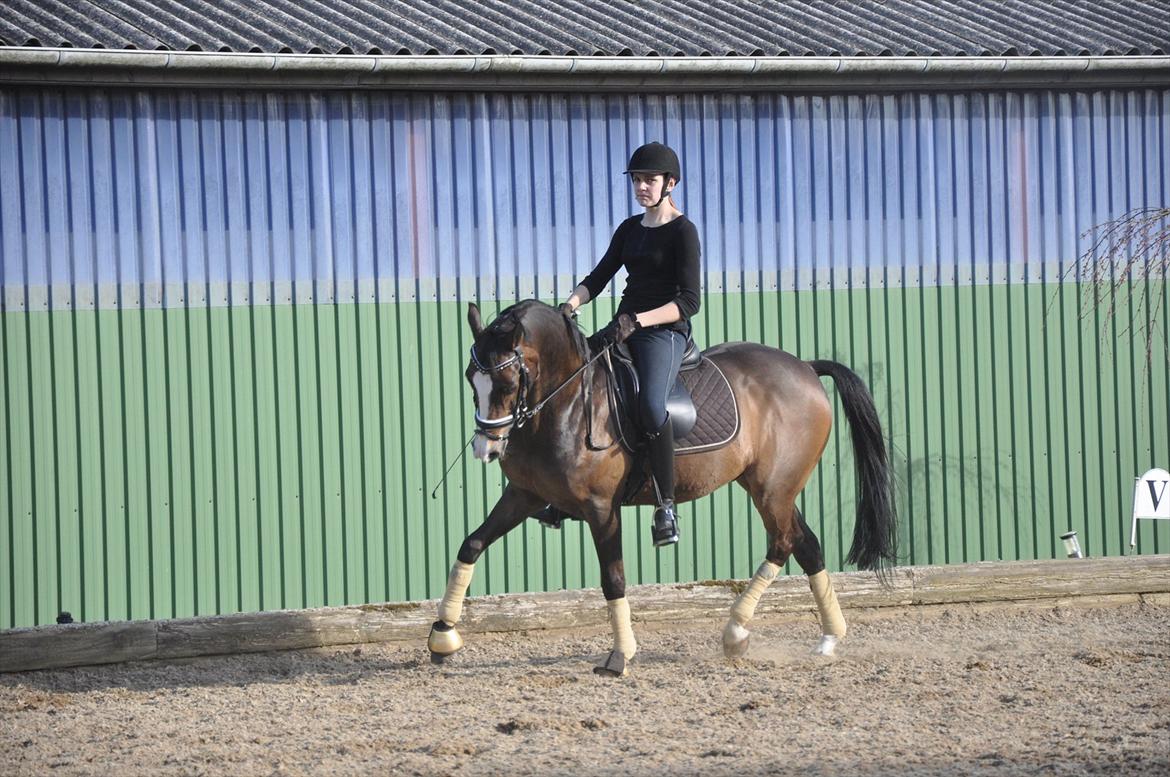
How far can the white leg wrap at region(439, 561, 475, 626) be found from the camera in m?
7.41

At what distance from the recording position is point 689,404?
7.40m

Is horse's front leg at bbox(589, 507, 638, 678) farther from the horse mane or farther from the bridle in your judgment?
the horse mane

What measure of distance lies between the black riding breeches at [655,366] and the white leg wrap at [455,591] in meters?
1.12

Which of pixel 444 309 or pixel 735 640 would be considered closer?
pixel 735 640

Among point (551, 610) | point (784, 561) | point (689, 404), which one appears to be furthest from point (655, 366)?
point (551, 610)

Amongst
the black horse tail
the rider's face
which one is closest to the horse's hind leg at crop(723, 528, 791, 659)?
the black horse tail

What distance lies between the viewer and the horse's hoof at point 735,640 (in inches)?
301

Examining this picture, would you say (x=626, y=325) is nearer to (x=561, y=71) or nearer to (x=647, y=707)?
(x=647, y=707)

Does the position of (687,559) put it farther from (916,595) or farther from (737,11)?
(737,11)

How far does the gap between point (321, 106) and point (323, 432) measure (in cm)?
177

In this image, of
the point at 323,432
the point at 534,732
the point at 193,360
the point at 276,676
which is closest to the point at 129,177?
the point at 193,360

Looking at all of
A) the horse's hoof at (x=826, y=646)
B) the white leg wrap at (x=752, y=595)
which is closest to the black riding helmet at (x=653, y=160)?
the white leg wrap at (x=752, y=595)

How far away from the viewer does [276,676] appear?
299 inches

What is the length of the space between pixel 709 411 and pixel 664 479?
450mm
